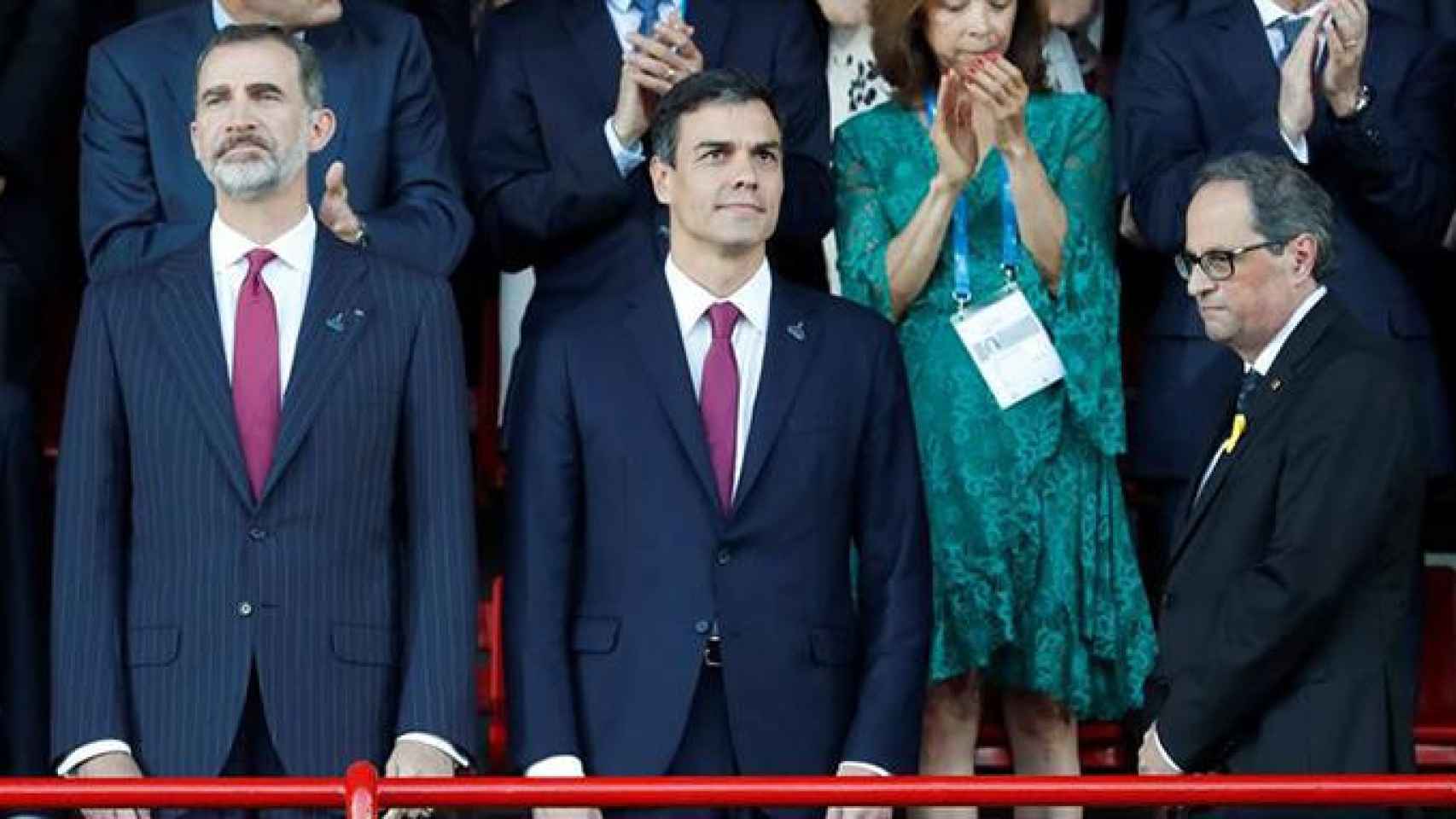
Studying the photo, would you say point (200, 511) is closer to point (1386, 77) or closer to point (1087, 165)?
point (1087, 165)

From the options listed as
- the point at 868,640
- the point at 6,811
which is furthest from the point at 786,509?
the point at 6,811

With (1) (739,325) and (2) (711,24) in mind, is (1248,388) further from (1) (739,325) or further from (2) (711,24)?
(2) (711,24)

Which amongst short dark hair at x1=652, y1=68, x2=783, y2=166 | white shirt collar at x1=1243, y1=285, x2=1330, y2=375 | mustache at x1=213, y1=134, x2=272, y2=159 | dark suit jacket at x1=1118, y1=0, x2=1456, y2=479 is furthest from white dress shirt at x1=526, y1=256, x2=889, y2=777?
dark suit jacket at x1=1118, y1=0, x2=1456, y2=479

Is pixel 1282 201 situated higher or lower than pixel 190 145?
lower

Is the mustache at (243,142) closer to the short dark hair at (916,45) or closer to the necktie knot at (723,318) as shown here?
the necktie knot at (723,318)

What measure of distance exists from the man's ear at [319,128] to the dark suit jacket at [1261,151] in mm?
1707

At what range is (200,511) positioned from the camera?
605cm

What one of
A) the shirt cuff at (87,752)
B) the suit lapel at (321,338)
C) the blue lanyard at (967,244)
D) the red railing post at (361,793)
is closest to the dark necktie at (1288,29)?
the blue lanyard at (967,244)

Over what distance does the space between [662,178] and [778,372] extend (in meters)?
0.44

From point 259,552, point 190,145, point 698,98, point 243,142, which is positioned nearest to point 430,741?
point 259,552

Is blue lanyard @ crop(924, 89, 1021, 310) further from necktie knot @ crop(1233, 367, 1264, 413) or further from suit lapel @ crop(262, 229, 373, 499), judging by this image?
suit lapel @ crop(262, 229, 373, 499)

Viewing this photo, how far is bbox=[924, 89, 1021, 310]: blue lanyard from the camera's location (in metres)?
6.99

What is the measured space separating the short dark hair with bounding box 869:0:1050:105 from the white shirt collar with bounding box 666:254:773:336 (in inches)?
30.6

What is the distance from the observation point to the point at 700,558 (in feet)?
20.6
